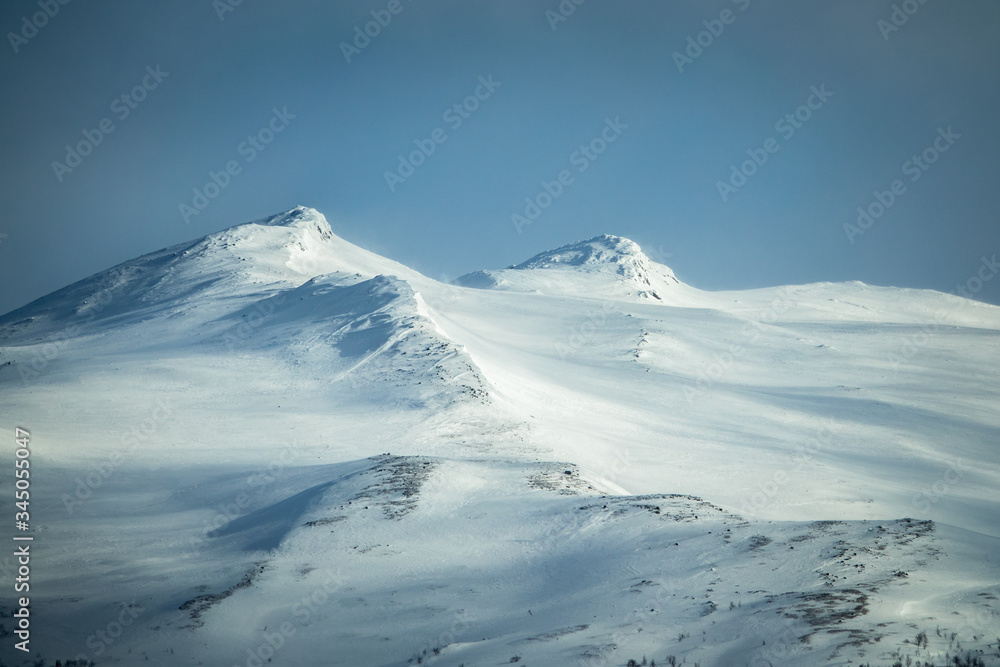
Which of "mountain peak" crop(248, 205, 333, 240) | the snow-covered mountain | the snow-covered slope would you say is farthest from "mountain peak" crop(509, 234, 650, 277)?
the snow-covered mountain

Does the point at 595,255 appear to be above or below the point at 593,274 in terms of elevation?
above

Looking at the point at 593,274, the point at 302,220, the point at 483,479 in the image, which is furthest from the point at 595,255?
the point at 483,479

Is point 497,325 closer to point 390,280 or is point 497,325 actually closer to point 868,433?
point 390,280

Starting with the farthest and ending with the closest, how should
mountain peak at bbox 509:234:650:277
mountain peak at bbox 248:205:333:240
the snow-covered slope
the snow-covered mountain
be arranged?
mountain peak at bbox 509:234:650:277 < the snow-covered slope < mountain peak at bbox 248:205:333:240 < the snow-covered mountain

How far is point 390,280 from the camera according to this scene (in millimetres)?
66500

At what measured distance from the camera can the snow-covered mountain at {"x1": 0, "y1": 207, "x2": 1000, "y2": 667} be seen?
Result: 17.0 meters

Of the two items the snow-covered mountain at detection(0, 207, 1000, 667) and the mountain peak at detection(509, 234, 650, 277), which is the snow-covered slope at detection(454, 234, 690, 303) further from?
the snow-covered mountain at detection(0, 207, 1000, 667)

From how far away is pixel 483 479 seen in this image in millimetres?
29672

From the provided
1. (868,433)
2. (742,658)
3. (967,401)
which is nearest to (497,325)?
(868,433)

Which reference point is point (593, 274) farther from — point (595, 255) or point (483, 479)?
point (483, 479)

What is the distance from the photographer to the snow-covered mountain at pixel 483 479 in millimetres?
17016

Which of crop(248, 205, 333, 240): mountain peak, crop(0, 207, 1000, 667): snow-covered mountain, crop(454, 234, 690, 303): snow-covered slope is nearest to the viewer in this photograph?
crop(0, 207, 1000, 667): snow-covered mountain

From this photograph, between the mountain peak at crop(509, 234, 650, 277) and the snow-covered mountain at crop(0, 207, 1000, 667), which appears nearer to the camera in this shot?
the snow-covered mountain at crop(0, 207, 1000, 667)

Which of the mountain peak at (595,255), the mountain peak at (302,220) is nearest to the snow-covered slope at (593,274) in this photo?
the mountain peak at (595,255)
